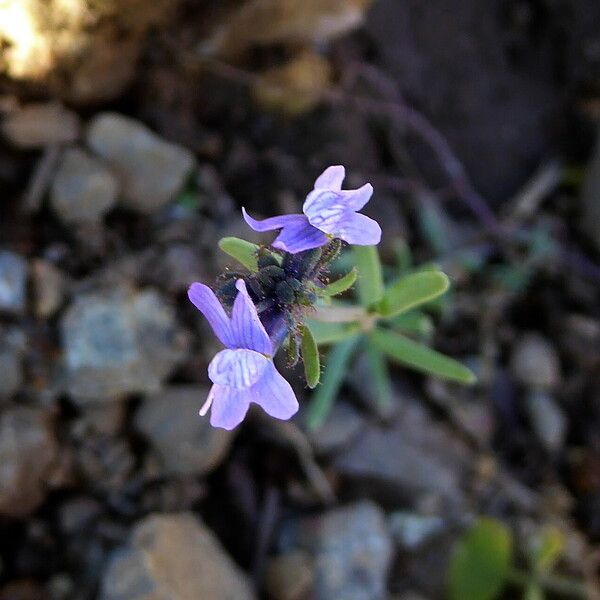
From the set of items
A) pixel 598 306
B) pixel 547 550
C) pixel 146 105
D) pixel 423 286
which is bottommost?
pixel 547 550

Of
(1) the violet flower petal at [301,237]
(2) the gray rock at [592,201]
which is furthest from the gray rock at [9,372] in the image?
(2) the gray rock at [592,201]

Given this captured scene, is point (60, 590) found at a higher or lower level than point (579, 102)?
lower

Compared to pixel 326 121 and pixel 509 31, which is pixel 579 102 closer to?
pixel 509 31

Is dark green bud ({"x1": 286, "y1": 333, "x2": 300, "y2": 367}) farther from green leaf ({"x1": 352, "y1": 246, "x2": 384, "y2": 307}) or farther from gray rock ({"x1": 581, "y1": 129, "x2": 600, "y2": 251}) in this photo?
gray rock ({"x1": 581, "y1": 129, "x2": 600, "y2": 251})

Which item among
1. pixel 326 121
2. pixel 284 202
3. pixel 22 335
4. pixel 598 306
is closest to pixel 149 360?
pixel 22 335

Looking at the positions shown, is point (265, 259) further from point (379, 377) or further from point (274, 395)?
point (379, 377)

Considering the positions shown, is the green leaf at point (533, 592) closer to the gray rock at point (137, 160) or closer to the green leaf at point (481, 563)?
the green leaf at point (481, 563)
